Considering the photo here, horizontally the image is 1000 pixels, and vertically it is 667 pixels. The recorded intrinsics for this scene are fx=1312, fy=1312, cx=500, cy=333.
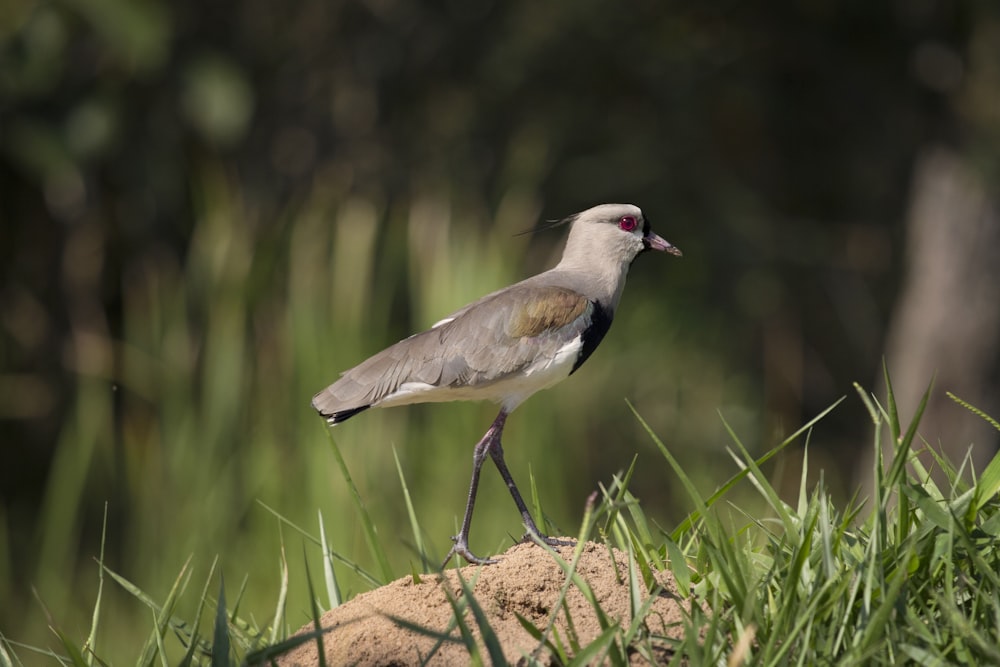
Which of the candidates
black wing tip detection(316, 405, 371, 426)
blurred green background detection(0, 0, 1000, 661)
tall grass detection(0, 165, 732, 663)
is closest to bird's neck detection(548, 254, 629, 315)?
black wing tip detection(316, 405, 371, 426)

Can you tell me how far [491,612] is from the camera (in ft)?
10.5

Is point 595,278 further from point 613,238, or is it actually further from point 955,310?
point 955,310

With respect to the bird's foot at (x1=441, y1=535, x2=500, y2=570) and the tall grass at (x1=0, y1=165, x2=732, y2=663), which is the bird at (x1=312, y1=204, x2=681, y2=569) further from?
the tall grass at (x1=0, y1=165, x2=732, y2=663)

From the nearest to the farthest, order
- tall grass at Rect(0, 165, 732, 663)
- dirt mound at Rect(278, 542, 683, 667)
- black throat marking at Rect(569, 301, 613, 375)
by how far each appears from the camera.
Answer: dirt mound at Rect(278, 542, 683, 667) → black throat marking at Rect(569, 301, 613, 375) → tall grass at Rect(0, 165, 732, 663)

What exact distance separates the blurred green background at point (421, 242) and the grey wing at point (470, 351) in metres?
1.50

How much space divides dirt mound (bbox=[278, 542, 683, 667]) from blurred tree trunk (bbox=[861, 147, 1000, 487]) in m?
5.43

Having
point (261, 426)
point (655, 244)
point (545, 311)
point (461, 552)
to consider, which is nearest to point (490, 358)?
point (545, 311)

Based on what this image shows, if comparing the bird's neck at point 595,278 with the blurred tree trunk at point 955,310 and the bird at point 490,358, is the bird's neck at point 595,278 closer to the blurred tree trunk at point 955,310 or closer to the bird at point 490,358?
the bird at point 490,358

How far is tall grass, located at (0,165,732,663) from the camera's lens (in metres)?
6.11

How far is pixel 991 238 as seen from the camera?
825 centimetres

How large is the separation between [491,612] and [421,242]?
387 cm

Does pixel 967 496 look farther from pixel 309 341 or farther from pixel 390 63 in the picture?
pixel 390 63

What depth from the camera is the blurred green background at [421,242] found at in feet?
20.8

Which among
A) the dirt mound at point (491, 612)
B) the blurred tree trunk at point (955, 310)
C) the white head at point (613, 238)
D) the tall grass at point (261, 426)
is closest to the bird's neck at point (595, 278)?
the white head at point (613, 238)
